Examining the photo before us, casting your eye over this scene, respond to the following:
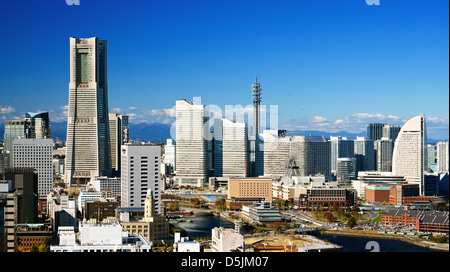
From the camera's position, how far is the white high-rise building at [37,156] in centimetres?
1234

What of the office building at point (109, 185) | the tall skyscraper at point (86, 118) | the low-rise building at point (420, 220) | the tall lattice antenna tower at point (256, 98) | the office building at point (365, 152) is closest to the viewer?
the low-rise building at point (420, 220)

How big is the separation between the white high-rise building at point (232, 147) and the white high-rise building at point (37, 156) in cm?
640

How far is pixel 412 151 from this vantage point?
15.4m

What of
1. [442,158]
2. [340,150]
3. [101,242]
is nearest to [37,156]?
[101,242]

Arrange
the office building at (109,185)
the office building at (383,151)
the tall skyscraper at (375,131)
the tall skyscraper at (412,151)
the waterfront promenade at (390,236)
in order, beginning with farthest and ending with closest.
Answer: the tall skyscraper at (375,131) → the office building at (383,151) → the tall skyscraper at (412,151) → the office building at (109,185) → the waterfront promenade at (390,236)

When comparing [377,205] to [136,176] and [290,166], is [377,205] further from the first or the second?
[136,176]

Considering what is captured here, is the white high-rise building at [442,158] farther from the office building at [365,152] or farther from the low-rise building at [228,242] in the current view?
the low-rise building at [228,242]

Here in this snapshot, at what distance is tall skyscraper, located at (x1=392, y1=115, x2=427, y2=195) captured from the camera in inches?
593

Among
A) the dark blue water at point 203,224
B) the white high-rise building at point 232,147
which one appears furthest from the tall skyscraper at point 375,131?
the dark blue water at point 203,224

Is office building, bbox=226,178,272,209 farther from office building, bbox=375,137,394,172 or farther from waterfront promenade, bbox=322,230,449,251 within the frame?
office building, bbox=375,137,394,172

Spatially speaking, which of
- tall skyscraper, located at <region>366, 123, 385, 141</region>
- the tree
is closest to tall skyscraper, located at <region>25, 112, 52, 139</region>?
the tree

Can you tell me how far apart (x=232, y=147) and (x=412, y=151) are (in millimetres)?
5551

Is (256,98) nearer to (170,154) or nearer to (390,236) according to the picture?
(390,236)

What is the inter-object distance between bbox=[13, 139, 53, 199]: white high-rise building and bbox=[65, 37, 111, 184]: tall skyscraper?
11.5ft
